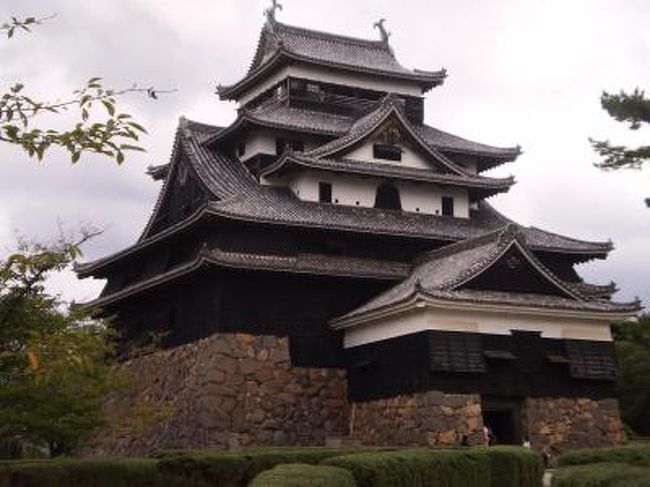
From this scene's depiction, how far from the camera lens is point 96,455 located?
31.4 metres

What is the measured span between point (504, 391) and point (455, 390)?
1774 mm

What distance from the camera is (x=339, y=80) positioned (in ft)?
123

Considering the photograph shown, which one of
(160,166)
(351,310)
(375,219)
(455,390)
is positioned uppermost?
(160,166)

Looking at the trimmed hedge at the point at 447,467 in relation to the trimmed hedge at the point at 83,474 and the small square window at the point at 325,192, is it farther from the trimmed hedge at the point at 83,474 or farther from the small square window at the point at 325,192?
the small square window at the point at 325,192

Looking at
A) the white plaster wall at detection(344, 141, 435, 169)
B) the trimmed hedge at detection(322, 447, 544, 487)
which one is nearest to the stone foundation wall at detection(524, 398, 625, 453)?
the trimmed hedge at detection(322, 447, 544, 487)

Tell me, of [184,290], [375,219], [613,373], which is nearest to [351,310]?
[375,219]

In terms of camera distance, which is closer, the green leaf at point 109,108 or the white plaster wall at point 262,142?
the green leaf at point 109,108

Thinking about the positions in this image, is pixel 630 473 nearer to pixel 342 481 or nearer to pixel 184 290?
pixel 342 481

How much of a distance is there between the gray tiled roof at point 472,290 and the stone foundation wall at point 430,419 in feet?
8.93

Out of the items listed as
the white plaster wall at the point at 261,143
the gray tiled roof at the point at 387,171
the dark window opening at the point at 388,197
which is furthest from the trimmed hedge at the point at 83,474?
the white plaster wall at the point at 261,143

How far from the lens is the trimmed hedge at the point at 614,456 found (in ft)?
43.5

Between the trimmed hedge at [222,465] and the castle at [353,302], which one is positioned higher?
the castle at [353,302]

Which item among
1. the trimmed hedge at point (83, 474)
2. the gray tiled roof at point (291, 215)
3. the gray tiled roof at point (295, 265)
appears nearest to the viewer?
the trimmed hedge at point (83, 474)

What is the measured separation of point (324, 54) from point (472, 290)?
57.3ft
